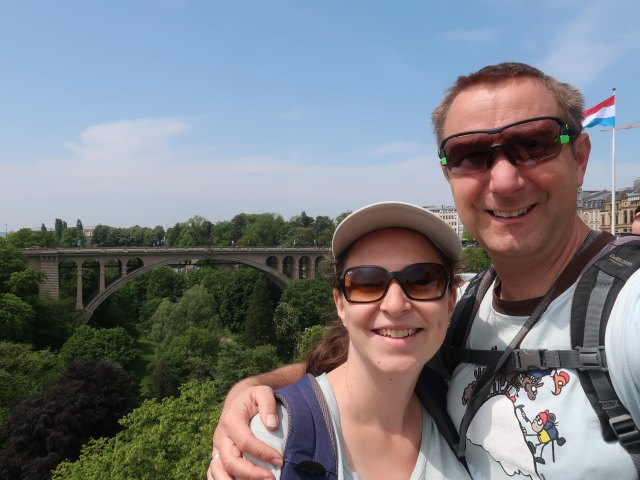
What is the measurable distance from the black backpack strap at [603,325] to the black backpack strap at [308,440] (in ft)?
3.13

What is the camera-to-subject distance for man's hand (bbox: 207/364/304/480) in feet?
5.21

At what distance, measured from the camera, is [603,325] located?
153 cm

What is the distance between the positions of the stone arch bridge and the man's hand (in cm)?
2452

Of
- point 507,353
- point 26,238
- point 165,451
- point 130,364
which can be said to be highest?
point 26,238

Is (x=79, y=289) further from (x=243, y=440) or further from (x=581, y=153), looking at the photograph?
(x=581, y=153)

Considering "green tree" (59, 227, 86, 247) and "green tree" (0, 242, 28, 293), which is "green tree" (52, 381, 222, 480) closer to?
"green tree" (0, 242, 28, 293)

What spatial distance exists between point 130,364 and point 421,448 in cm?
2963

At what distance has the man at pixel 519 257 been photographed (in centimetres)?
163

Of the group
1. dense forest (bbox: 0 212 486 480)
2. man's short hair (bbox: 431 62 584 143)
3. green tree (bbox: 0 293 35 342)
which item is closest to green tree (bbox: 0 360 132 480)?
dense forest (bbox: 0 212 486 480)

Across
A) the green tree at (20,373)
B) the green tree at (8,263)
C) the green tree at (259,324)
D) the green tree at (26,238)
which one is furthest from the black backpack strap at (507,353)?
the green tree at (26,238)

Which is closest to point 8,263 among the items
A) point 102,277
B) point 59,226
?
point 102,277

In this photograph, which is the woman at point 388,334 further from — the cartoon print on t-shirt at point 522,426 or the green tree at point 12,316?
the green tree at point 12,316

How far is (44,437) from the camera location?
52.1ft

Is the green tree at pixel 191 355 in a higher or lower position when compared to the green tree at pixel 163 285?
lower
